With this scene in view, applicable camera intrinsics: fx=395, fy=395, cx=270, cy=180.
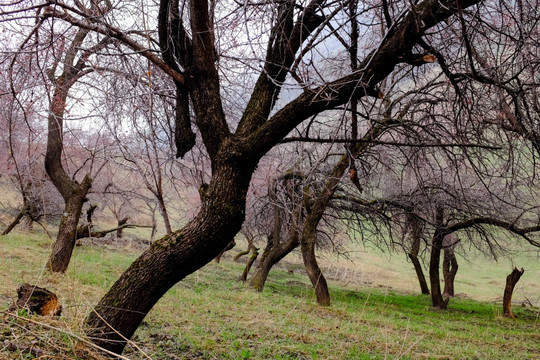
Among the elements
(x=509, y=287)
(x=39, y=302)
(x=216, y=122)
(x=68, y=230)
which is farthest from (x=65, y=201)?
(x=509, y=287)

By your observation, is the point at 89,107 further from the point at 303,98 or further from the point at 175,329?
the point at 303,98

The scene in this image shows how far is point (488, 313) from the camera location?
42.2 ft

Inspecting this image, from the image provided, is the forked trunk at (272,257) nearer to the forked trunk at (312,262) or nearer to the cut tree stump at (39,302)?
the forked trunk at (312,262)

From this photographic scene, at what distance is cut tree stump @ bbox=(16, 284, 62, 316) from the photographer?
3004mm

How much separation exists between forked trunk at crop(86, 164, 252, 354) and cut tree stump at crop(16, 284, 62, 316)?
31cm

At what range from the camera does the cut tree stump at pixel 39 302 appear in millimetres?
3004

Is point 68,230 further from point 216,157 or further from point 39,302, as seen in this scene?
point 216,157

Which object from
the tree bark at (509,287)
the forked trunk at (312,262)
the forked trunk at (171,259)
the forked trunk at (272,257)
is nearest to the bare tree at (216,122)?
the forked trunk at (171,259)

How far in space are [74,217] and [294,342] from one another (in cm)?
553

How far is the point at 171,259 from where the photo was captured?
3035 millimetres

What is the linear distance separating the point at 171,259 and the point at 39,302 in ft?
3.53

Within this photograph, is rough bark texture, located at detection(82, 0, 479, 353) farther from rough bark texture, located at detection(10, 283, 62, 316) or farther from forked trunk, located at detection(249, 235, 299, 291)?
forked trunk, located at detection(249, 235, 299, 291)

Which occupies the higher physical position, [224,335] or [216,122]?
[216,122]

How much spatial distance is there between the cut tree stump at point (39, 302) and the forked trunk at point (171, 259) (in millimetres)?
314
